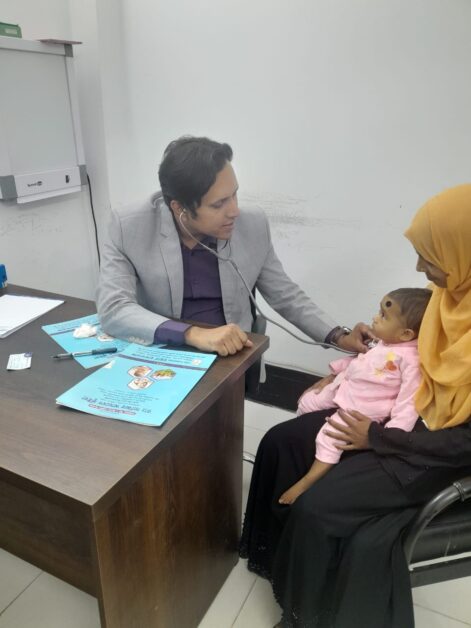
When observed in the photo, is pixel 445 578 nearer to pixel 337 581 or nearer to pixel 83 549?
pixel 337 581

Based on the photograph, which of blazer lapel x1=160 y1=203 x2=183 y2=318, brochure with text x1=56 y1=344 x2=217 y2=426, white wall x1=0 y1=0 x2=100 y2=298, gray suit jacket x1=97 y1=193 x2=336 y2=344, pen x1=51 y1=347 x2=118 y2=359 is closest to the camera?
brochure with text x1=56 y1=344 x2=217 y2=426

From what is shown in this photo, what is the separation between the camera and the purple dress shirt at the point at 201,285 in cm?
149

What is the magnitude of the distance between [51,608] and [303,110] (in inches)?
81.7

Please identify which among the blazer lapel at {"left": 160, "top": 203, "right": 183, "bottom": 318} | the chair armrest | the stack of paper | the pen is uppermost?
the blazer lapel at {"left": 160, "top": 203, "right": 183, "bottom": 318}

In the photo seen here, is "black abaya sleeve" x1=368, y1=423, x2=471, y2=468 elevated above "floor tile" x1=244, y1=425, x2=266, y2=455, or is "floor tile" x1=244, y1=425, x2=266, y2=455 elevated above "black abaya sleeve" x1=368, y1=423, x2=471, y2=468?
"black abaya sleeve" x1=368, y1=423, x2=471, y2=468

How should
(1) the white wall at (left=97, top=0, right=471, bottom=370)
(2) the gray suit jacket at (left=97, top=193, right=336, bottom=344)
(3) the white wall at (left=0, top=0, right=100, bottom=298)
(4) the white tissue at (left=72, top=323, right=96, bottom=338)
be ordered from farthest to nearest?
(3) the white wall at (left=0, top=0, right=100, bottom=298) < (1) the white wall at (left=97, top=0, right=471, bottom=370) < (2) the gray suit jacket at (left=97, top=193, right=336, bottom=344) < (4) the white tissue at (left=72, top=323, right=96, bottom=338)

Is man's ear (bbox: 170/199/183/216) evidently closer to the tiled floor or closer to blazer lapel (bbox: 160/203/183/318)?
blazer lapel (bbox: 160/203/183/318)

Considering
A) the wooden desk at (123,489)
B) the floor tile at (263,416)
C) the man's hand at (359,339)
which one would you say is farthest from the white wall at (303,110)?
the wooden desk at (123,489)

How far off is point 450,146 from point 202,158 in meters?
1.05

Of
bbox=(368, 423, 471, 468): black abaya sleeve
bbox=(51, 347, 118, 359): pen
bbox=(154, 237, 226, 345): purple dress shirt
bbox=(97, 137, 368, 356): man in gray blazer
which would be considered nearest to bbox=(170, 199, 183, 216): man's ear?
bbox=(97, 137, 368, 356): man in gray blazer

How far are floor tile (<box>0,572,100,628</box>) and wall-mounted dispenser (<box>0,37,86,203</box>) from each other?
1.60 m

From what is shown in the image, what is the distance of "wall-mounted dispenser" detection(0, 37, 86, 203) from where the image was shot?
1982 mm

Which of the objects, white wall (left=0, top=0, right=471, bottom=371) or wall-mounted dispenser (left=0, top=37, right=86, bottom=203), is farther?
wall-mounted dispenser (left=0, top=37, right=86, bottom=203)

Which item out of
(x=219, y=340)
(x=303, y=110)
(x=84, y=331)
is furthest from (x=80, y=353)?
(x=303, y=110)
